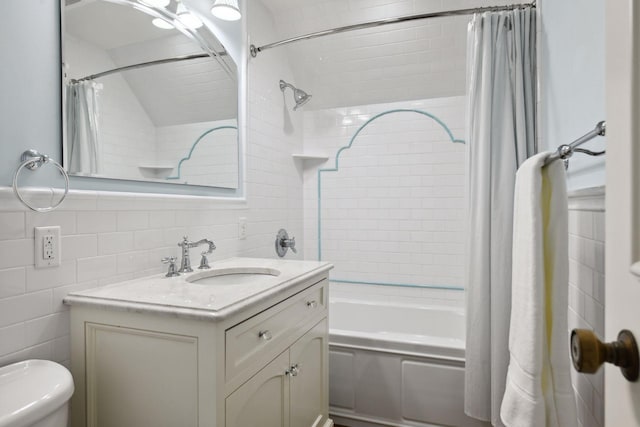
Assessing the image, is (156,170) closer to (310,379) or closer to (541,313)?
(310,379)

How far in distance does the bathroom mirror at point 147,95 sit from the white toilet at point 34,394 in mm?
585

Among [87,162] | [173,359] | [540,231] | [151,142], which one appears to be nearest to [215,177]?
[151,142]

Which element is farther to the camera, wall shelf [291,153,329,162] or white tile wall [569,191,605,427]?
wall shelf [291,153,329,162]

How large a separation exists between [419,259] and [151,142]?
206 cm

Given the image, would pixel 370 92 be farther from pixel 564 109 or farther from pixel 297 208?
pixel 564 109

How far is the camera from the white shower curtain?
5.60ft

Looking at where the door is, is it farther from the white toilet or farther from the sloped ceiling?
the sloped ceiling

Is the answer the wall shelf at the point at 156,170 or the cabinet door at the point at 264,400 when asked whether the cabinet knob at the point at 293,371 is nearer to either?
the cabinet door at the point at 264,400

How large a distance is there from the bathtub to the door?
1498 millimetres

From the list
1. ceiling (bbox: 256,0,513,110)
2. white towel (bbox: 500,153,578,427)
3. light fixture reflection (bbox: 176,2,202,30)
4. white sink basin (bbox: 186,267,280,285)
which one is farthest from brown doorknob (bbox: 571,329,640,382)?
ceiling (bbox: 256,0,513,110)

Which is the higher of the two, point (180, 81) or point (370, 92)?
point (370, 92)

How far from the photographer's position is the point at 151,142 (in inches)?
61.2

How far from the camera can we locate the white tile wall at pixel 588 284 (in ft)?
3.34

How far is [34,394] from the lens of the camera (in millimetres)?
824
